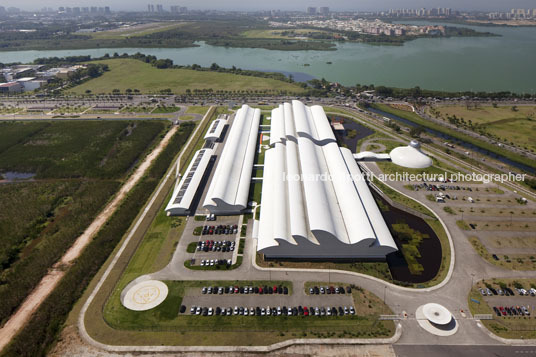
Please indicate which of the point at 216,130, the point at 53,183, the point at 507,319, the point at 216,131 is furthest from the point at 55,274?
the point at 507,319

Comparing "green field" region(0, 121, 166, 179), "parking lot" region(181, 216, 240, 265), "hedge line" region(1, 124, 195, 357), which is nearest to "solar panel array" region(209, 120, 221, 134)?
"green field" region(0, 121, 166, 179)

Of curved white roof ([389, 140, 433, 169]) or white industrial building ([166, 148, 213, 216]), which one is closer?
white industrial building ([166, 148, 213, 216])

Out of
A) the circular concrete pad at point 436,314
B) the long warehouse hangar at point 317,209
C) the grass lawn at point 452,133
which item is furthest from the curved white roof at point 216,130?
the circular concrete pad at point 436,314

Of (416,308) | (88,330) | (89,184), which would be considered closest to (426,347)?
(416,308)

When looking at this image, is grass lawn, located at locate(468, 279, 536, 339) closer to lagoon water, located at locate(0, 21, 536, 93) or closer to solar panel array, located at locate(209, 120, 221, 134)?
solar panel array, located at locate(209, 120, 221, 134)

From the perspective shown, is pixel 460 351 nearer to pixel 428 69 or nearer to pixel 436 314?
pixel 436 314

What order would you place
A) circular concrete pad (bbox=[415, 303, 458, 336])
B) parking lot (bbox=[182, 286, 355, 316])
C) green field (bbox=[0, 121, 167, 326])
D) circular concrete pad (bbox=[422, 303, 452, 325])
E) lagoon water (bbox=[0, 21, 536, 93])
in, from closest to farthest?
1. circular concrete pad (bbox=[415, 303, 458, 336])
2. circular concrete pad (bbox=[422, 303, 452, 325])
3. parking lot (bbox=[182, 286, 355, 316])
4. green field (bbox=[0, 121, 167, 326])
5. lagoon water (bbox=[0, 21, 536, 93])
